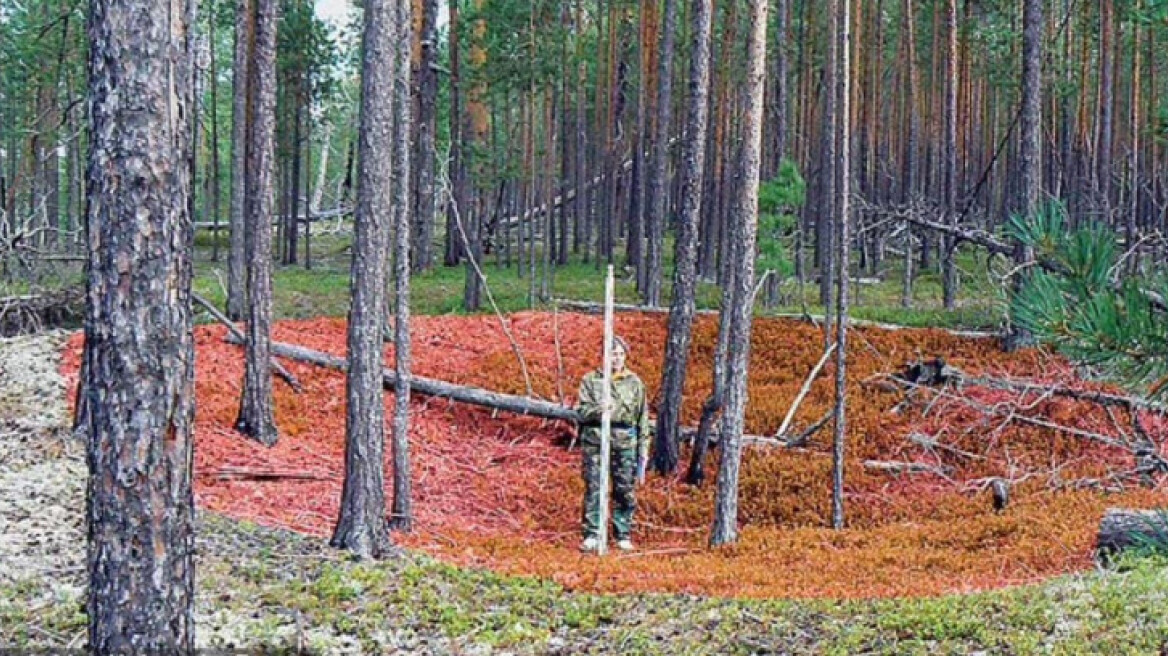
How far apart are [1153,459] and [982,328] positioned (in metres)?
5.61

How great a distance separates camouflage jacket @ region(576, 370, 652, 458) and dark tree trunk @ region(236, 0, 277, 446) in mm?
3467

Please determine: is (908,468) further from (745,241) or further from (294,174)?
(294,174)

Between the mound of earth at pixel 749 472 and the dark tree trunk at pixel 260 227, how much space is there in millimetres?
A: 408

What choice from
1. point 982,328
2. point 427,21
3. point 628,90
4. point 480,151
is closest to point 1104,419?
point 982,328

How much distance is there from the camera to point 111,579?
159 inches

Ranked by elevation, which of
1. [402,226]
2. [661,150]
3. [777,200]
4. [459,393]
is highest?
[661,150]

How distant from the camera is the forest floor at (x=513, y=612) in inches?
234

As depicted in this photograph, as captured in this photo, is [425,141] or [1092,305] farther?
[425,141]

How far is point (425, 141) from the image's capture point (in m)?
22.5

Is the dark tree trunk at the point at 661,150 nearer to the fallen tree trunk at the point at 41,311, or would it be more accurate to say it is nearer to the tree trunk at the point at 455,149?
the tree trunk at the point at 455,149

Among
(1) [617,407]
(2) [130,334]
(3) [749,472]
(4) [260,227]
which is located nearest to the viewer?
(2) [130,334]

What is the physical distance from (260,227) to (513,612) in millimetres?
5631

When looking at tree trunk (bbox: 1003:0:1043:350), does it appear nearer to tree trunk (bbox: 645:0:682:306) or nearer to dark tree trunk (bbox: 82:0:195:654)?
tree trunk (bbox: 645:0:682:306)

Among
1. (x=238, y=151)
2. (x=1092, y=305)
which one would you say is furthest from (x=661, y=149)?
(x=1092, y=305)
